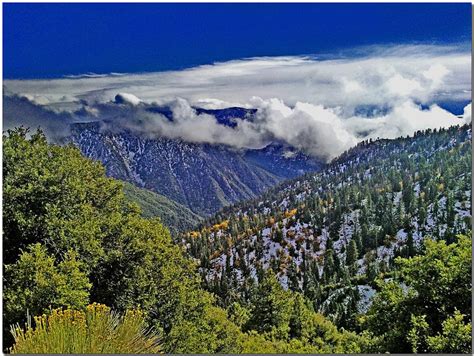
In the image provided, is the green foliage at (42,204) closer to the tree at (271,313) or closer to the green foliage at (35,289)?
the green foliage at (35,289)

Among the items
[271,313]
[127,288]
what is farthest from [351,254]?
[127,288]

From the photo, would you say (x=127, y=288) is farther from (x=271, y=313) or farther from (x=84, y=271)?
(x=271, y=313)

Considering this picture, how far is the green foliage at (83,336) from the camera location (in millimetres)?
4152

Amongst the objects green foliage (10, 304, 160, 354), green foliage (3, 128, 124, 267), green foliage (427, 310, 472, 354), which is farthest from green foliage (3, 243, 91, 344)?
green foliage (427, 310, 472, 354)

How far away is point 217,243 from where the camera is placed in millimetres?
112500

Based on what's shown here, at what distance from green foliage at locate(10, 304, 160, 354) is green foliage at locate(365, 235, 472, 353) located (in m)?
4.09

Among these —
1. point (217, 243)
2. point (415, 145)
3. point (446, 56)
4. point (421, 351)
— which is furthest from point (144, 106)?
point (415, 145)

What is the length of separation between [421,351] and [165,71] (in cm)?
602

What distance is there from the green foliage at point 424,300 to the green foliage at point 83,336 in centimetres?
409

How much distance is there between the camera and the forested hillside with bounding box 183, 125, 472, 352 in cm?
7456

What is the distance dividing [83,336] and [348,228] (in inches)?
4211

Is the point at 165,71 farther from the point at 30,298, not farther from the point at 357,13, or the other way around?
the point at 30,298

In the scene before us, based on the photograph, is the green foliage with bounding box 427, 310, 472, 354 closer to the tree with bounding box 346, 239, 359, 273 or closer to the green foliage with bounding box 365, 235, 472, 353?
A: the green foliage with bounding box 365, 235, 472, 353

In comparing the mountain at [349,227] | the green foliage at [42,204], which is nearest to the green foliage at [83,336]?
the green foliage at [42,204]
